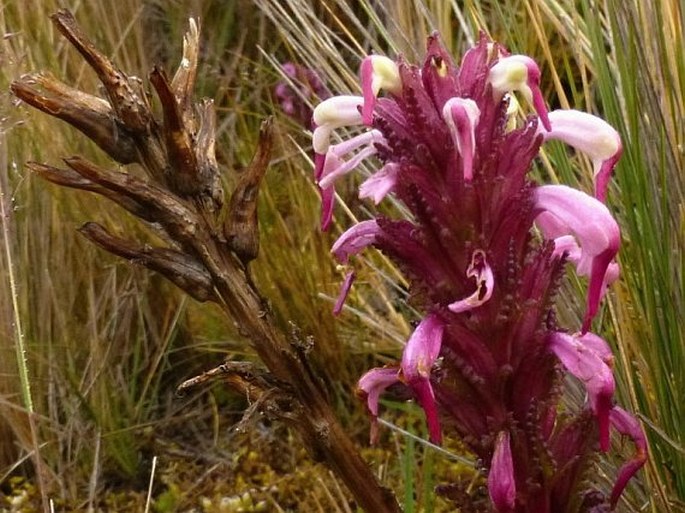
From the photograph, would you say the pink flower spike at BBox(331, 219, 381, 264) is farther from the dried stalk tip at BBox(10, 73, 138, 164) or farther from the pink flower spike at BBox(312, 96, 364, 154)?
the dried stalk tip at BBox(10, 73, 138, 164)

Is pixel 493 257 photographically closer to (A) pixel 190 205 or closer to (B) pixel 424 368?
(B) pixel 424 368

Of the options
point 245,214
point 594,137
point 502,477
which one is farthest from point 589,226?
point 245,214

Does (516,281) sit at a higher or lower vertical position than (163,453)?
higher

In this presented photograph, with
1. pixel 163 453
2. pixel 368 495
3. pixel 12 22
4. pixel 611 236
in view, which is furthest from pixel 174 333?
pixel 611 236

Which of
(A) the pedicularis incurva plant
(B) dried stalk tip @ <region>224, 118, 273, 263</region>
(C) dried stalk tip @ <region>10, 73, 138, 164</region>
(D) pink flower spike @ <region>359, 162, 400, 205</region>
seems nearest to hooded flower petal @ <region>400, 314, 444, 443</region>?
(A) the pedicularis incurva plant

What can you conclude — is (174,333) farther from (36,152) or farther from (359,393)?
(359,393)
